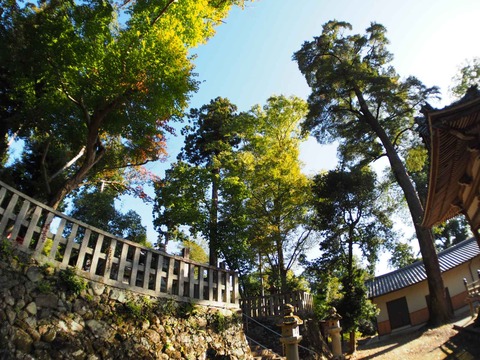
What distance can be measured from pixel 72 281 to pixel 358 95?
15.1m

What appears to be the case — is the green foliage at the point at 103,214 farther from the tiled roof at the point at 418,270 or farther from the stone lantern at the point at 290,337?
the tiled roof at the point at 418,270

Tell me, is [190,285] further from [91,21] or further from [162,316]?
[91,21]

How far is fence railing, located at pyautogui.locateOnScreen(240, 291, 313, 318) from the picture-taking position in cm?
1300

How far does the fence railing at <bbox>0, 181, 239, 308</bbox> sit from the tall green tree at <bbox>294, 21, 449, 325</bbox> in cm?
1019

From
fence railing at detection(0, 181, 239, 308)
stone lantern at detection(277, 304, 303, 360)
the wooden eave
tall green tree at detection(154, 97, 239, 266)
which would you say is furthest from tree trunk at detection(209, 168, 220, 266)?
the wooden eave

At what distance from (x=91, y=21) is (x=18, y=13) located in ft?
6.87

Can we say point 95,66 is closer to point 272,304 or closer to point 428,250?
point 272,304

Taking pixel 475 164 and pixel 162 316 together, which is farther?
pixel 162 316

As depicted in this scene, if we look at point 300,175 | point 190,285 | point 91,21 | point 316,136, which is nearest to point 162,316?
point 190,285

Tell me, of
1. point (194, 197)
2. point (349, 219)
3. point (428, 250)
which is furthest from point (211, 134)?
point (428, 250)

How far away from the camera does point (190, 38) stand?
35.0 ft

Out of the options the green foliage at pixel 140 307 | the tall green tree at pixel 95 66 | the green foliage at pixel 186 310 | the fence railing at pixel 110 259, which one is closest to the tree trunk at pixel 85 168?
the tall green tree at pixel 95 66

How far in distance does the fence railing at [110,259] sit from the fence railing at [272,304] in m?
4.26

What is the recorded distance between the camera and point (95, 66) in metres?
8.74
